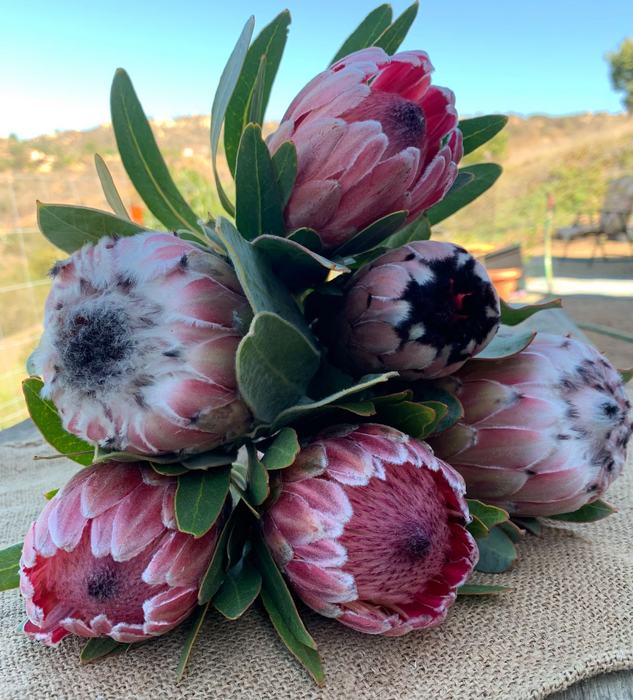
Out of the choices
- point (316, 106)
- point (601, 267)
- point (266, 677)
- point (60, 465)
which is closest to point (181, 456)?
point (266, 677)

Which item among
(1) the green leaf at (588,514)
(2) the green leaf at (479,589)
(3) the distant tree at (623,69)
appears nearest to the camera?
(2) the green leaf at (479,589)

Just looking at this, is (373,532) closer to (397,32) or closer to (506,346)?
(506,346)

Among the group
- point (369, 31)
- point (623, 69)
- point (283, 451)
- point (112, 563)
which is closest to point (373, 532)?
point (283, 451)

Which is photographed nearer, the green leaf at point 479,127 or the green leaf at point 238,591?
the green leaf at point 238,591

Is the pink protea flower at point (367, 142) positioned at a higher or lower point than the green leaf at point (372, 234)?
higher

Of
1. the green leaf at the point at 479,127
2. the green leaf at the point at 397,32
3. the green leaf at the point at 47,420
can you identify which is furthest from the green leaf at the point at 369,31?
the green leaf at the point at 47,420

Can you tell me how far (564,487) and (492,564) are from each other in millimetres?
103

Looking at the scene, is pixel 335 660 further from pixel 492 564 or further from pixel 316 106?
pixel 316 106

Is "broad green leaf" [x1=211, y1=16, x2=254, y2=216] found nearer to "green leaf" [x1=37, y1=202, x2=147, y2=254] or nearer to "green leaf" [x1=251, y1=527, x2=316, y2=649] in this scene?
"green leaf" [x1=37, y1=202, x2=147, y2=254]

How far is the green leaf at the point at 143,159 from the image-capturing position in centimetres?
56

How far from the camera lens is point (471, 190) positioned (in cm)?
65

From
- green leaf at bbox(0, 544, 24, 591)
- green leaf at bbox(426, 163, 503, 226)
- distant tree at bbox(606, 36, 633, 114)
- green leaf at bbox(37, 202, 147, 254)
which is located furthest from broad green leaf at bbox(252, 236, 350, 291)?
distant tree at bbox(606, 36, 633, 114)

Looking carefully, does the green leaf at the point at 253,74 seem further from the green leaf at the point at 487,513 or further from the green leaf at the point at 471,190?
the green leaf at the point at 487,513

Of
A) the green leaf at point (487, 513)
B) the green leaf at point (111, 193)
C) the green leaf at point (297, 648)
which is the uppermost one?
the green leaf at point (111, 193)
